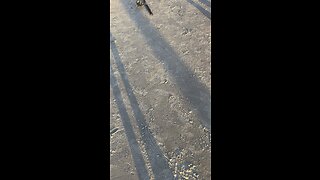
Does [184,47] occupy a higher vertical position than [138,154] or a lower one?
higher

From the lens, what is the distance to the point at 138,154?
5.56 metres

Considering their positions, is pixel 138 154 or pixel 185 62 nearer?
pixel 138 154

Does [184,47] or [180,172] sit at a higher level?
[184,47]

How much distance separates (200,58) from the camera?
7.54 metres

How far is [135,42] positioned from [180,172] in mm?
4435
